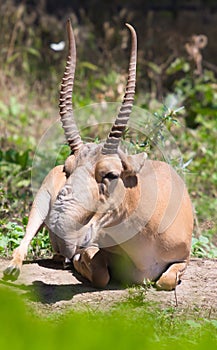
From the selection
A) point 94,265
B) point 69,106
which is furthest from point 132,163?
point 94,265

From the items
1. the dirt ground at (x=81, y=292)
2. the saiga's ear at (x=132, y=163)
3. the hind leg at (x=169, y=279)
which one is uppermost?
the saiga's ear at (x=132, y=163)

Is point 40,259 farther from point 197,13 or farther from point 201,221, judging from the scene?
point 197,13

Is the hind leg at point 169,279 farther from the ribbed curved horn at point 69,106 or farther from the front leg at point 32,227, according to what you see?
the ribbed curved horn at point 69,106

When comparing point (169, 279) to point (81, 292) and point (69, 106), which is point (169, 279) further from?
point (69, 106)

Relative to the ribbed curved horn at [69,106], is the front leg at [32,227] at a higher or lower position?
lower

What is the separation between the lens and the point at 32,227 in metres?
4.86

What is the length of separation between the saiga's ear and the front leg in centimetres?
64

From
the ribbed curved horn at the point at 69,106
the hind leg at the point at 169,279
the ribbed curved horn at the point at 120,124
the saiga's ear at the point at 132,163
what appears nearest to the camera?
the ribbed curved horn at the point at 120,124

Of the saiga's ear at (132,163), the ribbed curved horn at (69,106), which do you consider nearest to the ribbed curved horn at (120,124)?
the saiga's ear at (132,163)

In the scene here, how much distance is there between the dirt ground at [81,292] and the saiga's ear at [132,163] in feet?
2.60

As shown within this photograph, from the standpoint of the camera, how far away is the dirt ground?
177 inches

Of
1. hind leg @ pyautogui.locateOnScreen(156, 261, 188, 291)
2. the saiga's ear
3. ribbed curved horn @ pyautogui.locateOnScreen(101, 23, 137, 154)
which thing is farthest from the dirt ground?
ribbed curved horn @ pyautogui.locateOnScreen(101, 23, 137, 154)

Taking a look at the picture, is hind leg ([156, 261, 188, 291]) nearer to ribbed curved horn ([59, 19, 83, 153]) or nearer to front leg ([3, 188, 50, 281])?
front leg ([3, 188, 50, 281])

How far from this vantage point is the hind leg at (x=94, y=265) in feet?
15.9
